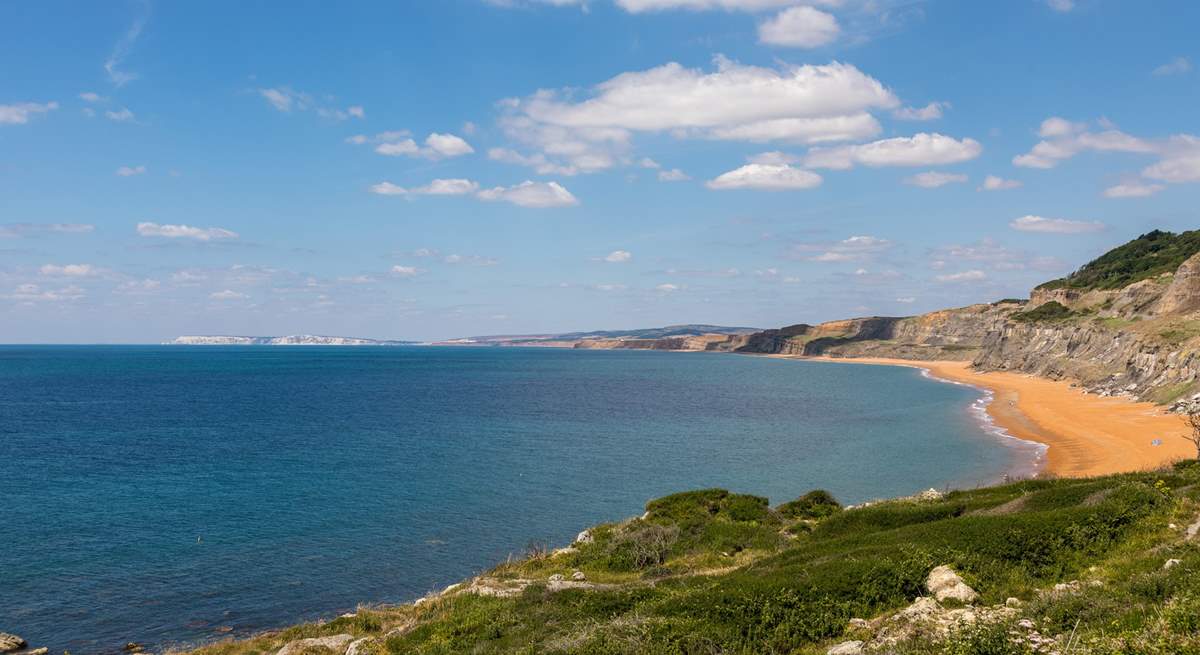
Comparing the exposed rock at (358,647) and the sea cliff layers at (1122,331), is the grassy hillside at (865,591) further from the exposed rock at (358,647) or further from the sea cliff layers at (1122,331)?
Answer: the sea cliff layers at (1122,331)

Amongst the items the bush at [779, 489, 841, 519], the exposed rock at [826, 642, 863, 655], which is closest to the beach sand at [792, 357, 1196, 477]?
the bush at [779, 489, 841, 519]

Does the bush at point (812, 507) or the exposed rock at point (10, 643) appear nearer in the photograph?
the exposed rock at point (10, 643)

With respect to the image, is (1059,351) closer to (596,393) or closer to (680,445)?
(596,393)

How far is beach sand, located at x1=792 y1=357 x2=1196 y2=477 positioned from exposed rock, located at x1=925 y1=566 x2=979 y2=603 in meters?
33.6

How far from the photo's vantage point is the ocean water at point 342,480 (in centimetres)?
3244

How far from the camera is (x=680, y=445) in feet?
240

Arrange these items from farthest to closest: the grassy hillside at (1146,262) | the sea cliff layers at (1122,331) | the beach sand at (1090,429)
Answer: the grassy hillside at (1146,262)
the sea cliff layers at (1122,331)
the beach sand at (1090,429)

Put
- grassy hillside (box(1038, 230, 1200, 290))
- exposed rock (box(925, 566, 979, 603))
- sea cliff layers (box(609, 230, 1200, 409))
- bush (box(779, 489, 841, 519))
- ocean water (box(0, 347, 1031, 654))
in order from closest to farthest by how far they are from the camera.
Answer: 1. exposed rock (box(925, 566, 979, 603))
2. ocean water (box(0, 347, 1031, 654))
3. bush (box(779, 489, 841, 519))
4. sea cliff layers (box(609, 230, 1200, 409))
5. grassy hillside (box(1038, 230, 1200, 290))

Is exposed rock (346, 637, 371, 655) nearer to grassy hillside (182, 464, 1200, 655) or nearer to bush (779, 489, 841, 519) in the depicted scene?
grassy hillside (182, 464, 1200, 655)

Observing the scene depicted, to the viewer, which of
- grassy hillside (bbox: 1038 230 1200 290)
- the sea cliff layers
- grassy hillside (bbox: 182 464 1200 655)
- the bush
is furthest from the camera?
grassy hillside (bbox: 1038 230 1200 290)

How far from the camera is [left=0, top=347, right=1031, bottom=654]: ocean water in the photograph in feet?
106

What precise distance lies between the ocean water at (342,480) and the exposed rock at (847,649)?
898 inches

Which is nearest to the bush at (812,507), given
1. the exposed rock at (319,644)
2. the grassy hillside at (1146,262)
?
the exposed rock at (319,644)

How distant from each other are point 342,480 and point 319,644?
36062mm
